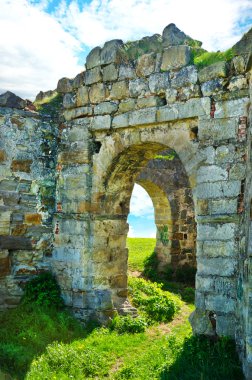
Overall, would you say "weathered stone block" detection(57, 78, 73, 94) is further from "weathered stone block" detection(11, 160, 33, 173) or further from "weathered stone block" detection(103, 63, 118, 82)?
"weathered stone block" detection(11, 160, 33, 173)

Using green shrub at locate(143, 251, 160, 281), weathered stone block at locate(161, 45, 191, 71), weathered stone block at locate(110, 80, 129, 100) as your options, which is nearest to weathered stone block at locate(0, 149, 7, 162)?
weathered stone block at locate(110, 80, 129, 100)

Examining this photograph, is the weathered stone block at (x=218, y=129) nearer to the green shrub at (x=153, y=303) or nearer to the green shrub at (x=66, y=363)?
the green shrub at (x=66, y=363)

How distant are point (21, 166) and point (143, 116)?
2.25 m

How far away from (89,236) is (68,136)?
1.77 metres

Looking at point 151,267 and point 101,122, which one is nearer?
point 101,122

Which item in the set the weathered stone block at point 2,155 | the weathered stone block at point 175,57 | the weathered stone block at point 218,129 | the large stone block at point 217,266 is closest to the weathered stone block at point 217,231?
the large stone block at point 217,266

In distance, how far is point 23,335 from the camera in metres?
5.80

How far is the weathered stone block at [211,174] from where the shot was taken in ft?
17.6

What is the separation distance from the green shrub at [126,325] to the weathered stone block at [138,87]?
3.47 metres

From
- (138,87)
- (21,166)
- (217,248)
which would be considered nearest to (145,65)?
(138,87)

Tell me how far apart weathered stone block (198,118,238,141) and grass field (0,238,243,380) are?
252 centimetres

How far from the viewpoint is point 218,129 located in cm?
543

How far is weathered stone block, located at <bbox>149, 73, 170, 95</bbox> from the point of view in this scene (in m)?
5.97

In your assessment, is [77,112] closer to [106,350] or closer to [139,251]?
[106,350]
